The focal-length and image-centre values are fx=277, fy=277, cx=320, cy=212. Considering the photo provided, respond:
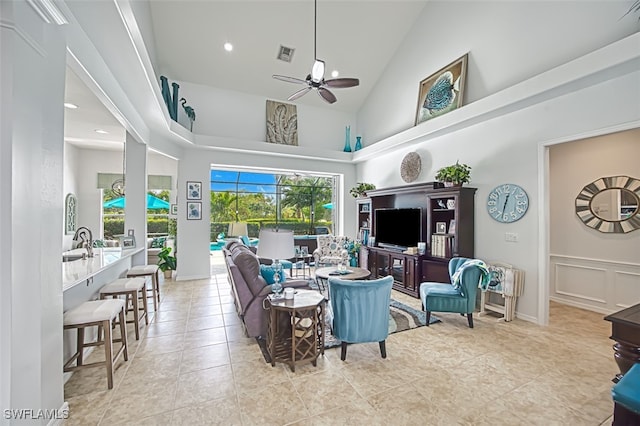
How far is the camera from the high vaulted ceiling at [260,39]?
5000 mm

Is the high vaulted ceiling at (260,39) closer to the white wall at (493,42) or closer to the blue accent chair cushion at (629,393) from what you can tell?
the white wall at (493,42)

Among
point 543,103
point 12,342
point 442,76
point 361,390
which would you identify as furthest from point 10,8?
point 442,76

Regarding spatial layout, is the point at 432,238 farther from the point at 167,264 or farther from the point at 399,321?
the point at 167,264

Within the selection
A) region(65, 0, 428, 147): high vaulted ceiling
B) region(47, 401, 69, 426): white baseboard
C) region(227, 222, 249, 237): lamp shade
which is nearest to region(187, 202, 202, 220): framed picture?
region(227, 222, 249, 237): lamp shade

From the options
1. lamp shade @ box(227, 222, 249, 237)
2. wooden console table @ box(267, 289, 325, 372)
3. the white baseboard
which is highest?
lamp shade @ box(227, 222, 249, 237)

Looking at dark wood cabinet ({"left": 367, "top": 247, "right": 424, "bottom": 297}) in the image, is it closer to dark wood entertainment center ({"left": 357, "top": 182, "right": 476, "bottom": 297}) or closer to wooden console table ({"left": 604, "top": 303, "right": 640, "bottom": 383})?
dark wood entertainment center ({"left": 357, "top": 182, "right": 476, "bottom": 297})

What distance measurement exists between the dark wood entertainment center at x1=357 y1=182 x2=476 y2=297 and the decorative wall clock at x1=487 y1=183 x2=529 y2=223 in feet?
1.08

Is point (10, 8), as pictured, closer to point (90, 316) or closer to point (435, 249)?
point (90, 316)

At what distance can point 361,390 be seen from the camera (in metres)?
2.30

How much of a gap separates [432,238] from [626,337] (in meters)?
3.18

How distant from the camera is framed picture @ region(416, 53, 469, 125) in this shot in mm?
4812

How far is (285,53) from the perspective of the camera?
19.4 feet

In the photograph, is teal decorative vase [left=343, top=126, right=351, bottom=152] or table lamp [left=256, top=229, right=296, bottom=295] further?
teal decorative vase [left=343, top=126, right=351, bottom=152]

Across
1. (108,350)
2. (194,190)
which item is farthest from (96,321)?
(194,190)
